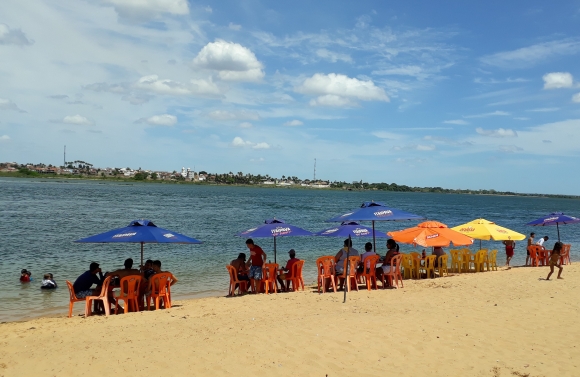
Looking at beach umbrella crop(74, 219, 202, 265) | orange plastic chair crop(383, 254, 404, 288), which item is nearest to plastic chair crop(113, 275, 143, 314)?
beach umbrella crop(74, 219, 202, 265)

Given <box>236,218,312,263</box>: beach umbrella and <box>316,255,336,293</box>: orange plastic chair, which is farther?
<box>316,255,336,293</box>: orange plastic chair

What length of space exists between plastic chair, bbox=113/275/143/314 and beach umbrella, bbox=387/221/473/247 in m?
7.98

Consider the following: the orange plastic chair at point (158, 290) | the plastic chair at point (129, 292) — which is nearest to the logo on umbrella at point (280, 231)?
the orange plastic chair at point (158, 290)

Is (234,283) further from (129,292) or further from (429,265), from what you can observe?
(429,265)

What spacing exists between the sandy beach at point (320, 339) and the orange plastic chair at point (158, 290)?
1.44 ft

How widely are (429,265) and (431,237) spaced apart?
1.28m

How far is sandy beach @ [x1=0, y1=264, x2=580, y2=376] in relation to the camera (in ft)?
20.4

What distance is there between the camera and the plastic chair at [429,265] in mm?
14883

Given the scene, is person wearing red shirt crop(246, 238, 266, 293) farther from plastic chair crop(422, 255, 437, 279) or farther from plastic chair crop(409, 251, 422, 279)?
plastic chair crop(422, 255, 437, 279)

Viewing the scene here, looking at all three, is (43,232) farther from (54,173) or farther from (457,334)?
(54,173)

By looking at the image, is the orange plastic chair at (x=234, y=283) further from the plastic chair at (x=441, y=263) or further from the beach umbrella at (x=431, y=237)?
the plastic chair at (x=441, y=263)

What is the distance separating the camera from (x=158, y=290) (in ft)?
35.0

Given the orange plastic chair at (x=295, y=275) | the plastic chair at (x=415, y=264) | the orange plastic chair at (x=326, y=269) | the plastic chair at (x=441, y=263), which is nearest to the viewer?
the orange plastic chair at (x=326, y=269)

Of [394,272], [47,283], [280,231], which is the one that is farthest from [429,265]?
[47,283]
